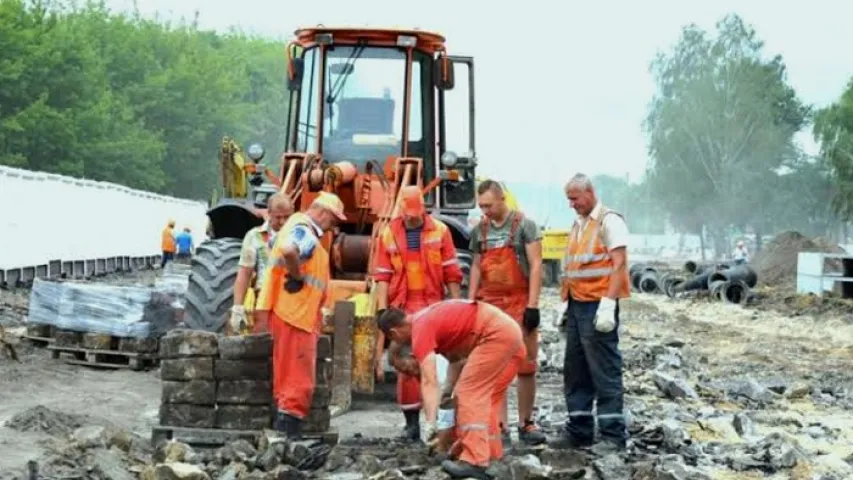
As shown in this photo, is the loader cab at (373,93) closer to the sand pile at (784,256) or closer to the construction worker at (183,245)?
the construction worker at (183,245)

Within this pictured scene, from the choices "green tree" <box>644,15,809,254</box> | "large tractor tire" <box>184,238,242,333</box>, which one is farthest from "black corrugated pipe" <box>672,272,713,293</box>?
"green tree" <box>644,15,809,254</box>

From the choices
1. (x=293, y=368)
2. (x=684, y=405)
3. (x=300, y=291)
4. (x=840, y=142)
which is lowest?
(x=684, y=405)

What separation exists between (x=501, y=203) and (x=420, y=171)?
3025 mm

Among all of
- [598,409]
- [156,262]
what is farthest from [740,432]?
[156,262]

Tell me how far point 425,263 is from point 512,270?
2.54ft

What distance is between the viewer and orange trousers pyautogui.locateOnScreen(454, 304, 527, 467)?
8.28 meters

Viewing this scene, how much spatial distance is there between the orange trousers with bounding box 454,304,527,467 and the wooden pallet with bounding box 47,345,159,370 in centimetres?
628

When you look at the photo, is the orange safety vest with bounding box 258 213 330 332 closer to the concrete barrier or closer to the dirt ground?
the dirt ground

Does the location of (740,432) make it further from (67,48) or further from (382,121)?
(67,48)

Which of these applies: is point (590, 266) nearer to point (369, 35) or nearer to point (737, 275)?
point (369, 35)

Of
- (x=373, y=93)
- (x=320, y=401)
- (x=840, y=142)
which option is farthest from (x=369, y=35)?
(x=840, y=142)

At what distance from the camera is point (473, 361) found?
27.6ft

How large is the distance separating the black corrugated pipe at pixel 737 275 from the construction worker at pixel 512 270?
24340mm

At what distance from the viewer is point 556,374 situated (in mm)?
15375
